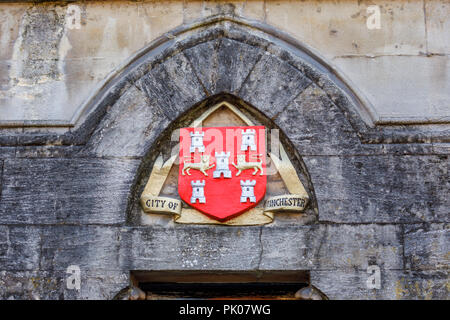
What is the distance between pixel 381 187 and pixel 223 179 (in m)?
1.17

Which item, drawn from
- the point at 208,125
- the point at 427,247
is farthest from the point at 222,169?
the point at 427,247

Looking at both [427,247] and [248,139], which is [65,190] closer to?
[248,139]

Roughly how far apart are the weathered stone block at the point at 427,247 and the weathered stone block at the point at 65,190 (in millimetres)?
2080

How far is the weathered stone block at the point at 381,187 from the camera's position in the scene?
16.2 ft

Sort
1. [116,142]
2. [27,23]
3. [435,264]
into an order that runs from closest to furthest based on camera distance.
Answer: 1. [435,264]
2. [116,142]
3. [27,23]

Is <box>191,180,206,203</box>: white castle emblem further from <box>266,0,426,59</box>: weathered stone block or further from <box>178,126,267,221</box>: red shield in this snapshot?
<box>266,0,426,59</box>: weathered stone block

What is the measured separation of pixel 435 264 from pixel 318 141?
1213mm

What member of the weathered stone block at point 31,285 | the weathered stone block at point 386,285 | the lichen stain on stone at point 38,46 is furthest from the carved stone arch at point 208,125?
the lichen stain on stone at point 38,46

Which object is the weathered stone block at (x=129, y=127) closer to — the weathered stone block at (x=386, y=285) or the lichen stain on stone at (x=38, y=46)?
the lichen stain on stone at (x=38, y=46)

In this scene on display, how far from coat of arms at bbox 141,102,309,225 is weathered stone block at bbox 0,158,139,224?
0.24 meters

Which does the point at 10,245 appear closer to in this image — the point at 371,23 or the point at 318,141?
the point at 318,141

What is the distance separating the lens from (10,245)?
5.03 m

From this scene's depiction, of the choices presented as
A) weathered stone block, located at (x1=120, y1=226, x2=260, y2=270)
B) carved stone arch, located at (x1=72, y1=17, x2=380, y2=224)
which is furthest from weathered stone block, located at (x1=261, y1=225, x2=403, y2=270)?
carved stone arch, located at (x1=72, y1=17, x2=380, y2=224)

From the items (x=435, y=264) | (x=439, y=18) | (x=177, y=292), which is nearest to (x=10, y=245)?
(x=177, y=292)
